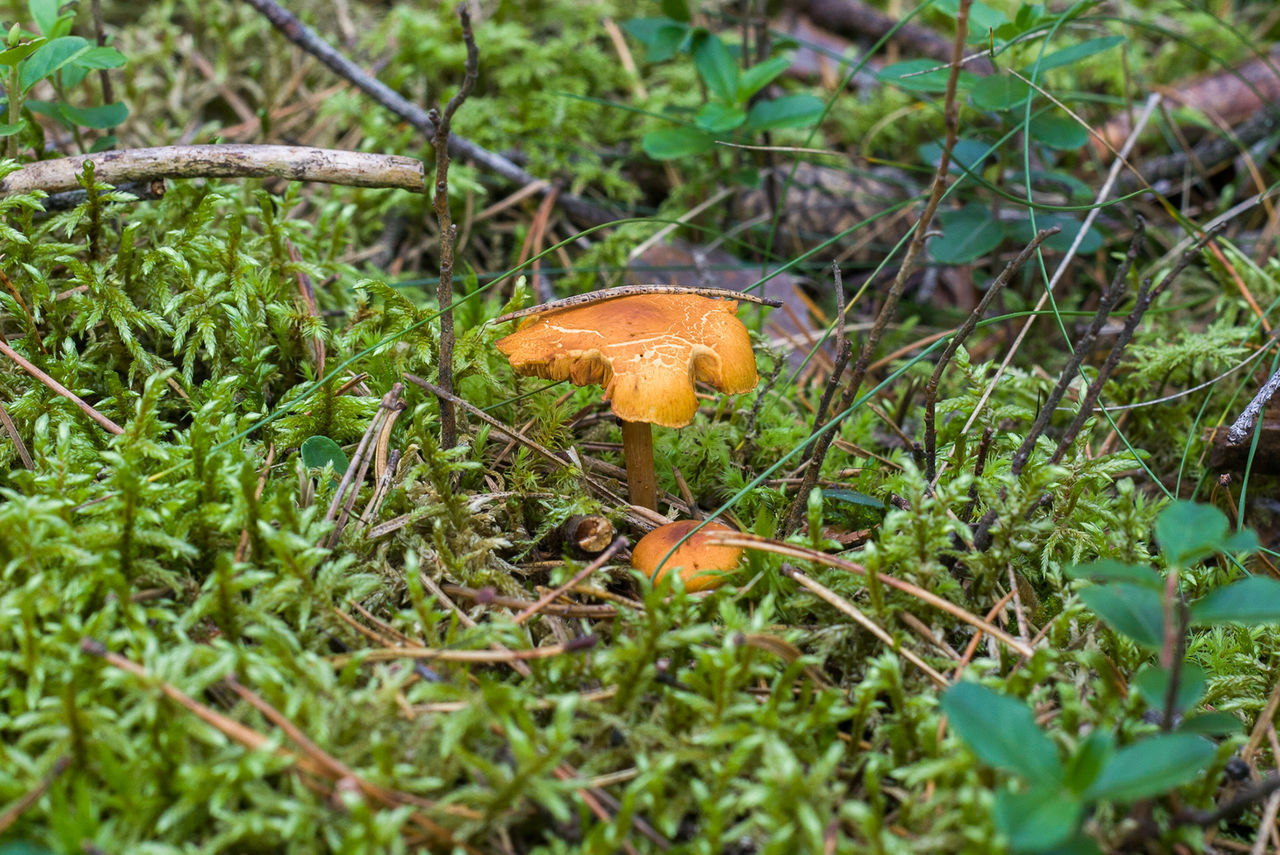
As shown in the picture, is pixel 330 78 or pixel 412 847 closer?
pixel 412 847

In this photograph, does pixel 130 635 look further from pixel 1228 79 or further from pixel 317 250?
pixel 1228 79

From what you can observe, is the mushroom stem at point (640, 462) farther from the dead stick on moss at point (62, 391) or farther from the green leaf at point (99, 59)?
the green leaf at point (99, 59)

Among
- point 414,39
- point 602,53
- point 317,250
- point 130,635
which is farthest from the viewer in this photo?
point 602,53

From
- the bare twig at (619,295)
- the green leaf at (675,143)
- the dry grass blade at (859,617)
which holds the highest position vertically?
the green leaf at (675,143)

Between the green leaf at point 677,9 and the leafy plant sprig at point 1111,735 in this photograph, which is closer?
the leafy plant sprig at point 1111,735

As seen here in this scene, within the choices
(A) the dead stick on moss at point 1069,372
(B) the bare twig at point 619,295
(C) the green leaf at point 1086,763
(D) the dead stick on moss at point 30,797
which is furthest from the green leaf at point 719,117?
(D) the dead stick on moss at point 30,797

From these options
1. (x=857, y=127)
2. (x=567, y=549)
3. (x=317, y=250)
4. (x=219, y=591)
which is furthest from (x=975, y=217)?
(x=219, y=591)

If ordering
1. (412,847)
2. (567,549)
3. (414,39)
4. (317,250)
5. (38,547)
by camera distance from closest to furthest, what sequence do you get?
(412,847) → (38,547) → (567,549) → (317,250) → (414,39)
